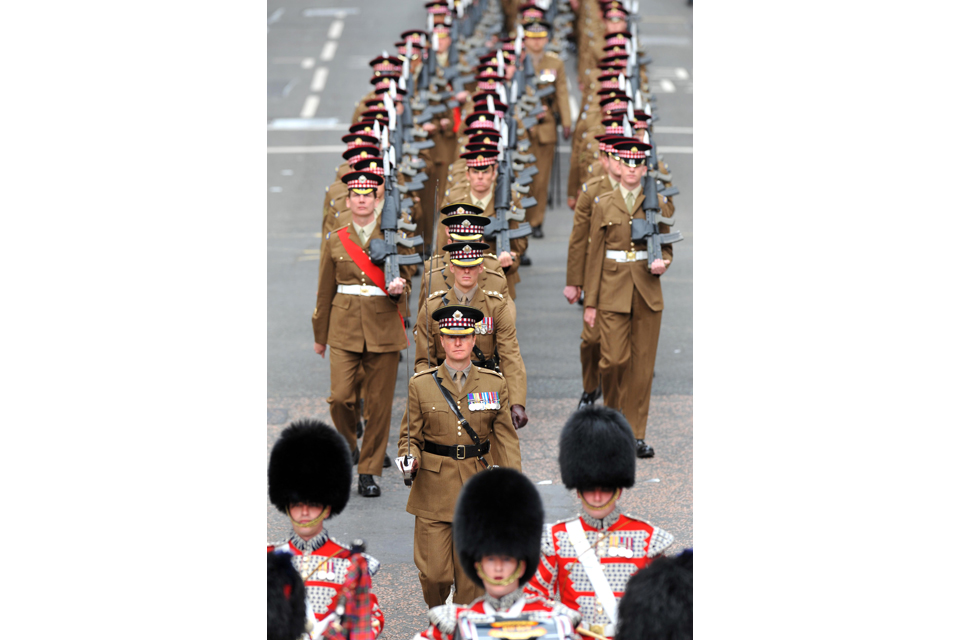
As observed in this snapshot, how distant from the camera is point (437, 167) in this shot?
14.6 m

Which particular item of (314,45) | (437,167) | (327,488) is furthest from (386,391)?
(314,45)

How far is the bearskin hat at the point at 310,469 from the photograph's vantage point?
486cm

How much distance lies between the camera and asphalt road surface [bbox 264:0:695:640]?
7621 mm

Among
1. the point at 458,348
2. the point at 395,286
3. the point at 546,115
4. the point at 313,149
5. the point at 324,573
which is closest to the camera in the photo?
the point at 324,573

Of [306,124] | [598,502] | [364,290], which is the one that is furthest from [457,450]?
[306,124]

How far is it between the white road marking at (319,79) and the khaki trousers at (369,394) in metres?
15.6

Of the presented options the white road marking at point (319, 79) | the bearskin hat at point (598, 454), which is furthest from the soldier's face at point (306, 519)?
the white road marking at point (319, 79)

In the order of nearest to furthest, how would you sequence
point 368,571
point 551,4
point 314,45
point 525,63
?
point 368,571 < point 525,63 < point 551,4 < point 314,45

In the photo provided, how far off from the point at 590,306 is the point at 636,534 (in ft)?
13.5

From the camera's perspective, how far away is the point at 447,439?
596 cm

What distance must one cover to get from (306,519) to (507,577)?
3.06ft

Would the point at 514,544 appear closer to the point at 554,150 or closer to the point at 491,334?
the point at 491,334

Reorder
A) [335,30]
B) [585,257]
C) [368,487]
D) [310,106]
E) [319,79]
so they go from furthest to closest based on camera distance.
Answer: [335,30] < [319,79] < [310,106] < [585,257] < [368,487]

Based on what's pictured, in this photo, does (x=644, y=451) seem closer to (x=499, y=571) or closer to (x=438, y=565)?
(x=438, y=565)
